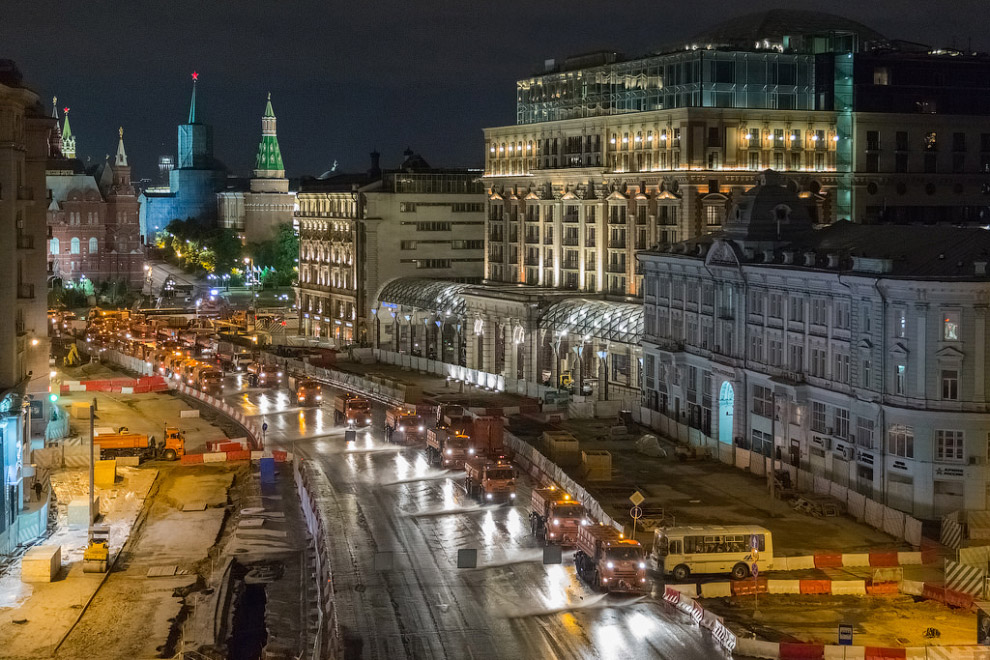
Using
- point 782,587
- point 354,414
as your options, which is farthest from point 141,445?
point 782,587

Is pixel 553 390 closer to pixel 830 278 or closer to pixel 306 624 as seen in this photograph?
pixel 830 278

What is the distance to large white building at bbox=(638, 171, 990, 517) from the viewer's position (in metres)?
64.2

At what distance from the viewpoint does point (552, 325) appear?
11338 centimetres

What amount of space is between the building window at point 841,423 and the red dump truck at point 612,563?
66.7ft

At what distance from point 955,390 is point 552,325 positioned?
51.4 meters

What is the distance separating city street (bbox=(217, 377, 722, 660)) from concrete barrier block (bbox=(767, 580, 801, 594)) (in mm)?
4066

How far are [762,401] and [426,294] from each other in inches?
2527

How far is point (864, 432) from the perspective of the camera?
6894cm

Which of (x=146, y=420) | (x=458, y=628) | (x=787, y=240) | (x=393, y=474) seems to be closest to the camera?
(x=458, y=628)

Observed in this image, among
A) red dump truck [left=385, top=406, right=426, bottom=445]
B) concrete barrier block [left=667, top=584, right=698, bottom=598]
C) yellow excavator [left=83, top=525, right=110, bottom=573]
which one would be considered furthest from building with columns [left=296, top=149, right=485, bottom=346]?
concrete barrier block [left=667, top=584, right=698, bottom=598]

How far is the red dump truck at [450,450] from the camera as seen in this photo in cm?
7862

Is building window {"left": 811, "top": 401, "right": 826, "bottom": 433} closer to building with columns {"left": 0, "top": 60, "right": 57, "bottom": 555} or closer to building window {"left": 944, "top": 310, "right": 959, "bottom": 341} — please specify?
building window {"left": 944, "top": 310, "right": 959, "bottom": 341}

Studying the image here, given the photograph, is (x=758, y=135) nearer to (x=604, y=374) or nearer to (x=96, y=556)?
(x=604, y=374)

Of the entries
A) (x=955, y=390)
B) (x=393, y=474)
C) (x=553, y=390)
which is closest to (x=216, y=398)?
(x=553, y=390)
